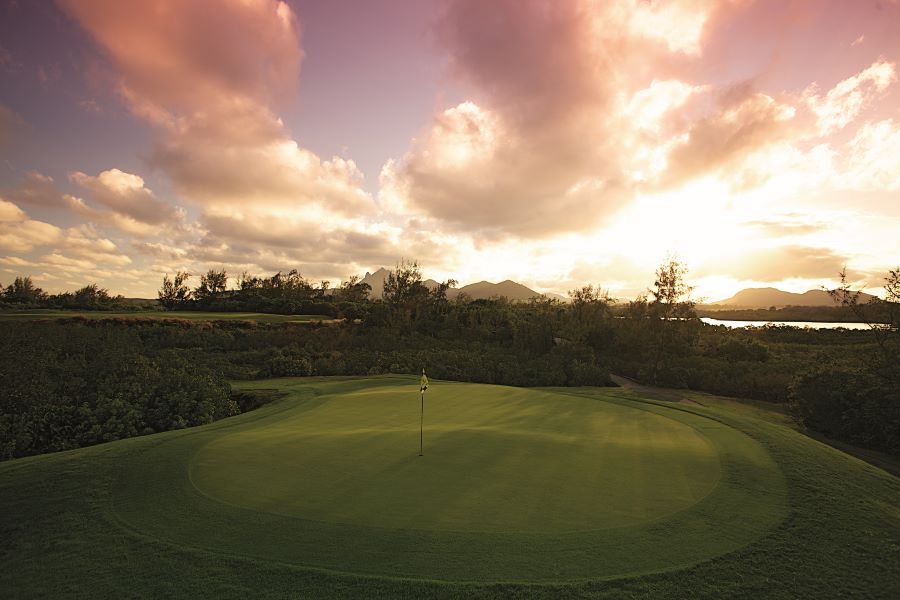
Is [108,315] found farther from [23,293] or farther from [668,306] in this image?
[668,306]

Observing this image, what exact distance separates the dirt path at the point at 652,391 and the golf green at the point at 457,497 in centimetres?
977

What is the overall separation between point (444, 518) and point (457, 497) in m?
0.60

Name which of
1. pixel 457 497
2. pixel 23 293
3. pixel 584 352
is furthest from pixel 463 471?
pixel 23 293

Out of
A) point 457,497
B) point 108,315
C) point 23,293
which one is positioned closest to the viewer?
point 457,497

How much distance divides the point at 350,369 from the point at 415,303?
25.3 meters

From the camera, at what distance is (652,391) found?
2056cm

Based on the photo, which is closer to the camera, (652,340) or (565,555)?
(565,555)

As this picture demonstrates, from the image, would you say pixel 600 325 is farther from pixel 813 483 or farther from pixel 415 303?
pixel 813 483

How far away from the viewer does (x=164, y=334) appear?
2967 cm

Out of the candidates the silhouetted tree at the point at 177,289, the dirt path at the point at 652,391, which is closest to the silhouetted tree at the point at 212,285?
the silhouetted tree at the point at 177,289

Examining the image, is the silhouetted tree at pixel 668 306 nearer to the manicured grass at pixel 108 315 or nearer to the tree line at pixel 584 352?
the tree line at pixel 584 352

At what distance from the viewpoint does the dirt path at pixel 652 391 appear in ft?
60.3

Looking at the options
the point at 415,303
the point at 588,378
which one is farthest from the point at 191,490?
the point at 415,303

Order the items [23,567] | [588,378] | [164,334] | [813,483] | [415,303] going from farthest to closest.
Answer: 1. [415,303]
2. [164,334]
3. [588,378]
4. [813,483]
5. [23,567]
